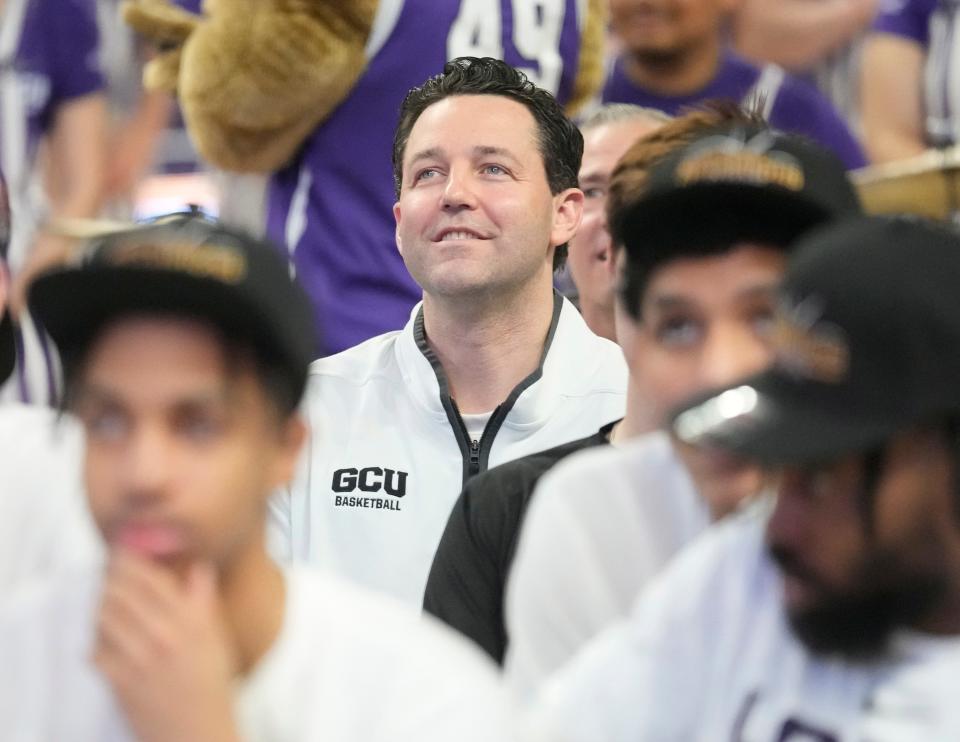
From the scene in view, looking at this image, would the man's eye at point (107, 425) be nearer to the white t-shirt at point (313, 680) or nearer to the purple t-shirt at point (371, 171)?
the white t-shirt at point (313, 680)

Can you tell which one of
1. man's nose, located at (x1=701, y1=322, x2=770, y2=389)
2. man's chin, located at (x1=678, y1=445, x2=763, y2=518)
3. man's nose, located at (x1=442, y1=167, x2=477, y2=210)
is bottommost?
man's nose, located at (x1=442, y1=167, x2=477, y2=210)

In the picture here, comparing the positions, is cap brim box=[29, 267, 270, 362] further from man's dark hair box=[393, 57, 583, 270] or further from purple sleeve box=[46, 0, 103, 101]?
purple sleeve box=[46, 0, 103, 101]

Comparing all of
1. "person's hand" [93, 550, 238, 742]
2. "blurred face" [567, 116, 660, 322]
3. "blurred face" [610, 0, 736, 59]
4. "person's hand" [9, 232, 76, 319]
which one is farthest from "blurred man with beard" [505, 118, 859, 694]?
"blurred face" [610, 0, 736, 59]

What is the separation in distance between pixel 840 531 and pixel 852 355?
0.48 feet

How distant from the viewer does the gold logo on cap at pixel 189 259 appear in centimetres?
159

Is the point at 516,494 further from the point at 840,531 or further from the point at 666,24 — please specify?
the point at 666,24

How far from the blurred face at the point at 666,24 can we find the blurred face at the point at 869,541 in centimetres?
251

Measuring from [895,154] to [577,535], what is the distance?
103 inches

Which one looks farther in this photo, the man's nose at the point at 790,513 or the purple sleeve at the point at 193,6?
the purple sleeve at the point at 193,6

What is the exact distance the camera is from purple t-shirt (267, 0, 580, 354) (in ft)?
11.7

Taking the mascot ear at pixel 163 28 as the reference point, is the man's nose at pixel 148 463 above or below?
above

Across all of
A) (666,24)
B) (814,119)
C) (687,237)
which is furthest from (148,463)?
(814,119)

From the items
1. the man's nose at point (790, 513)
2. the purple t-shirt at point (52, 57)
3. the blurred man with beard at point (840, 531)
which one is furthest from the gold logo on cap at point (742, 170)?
the purple t-shirt at point (52, 57)

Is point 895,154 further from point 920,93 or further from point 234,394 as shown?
point 234,394
